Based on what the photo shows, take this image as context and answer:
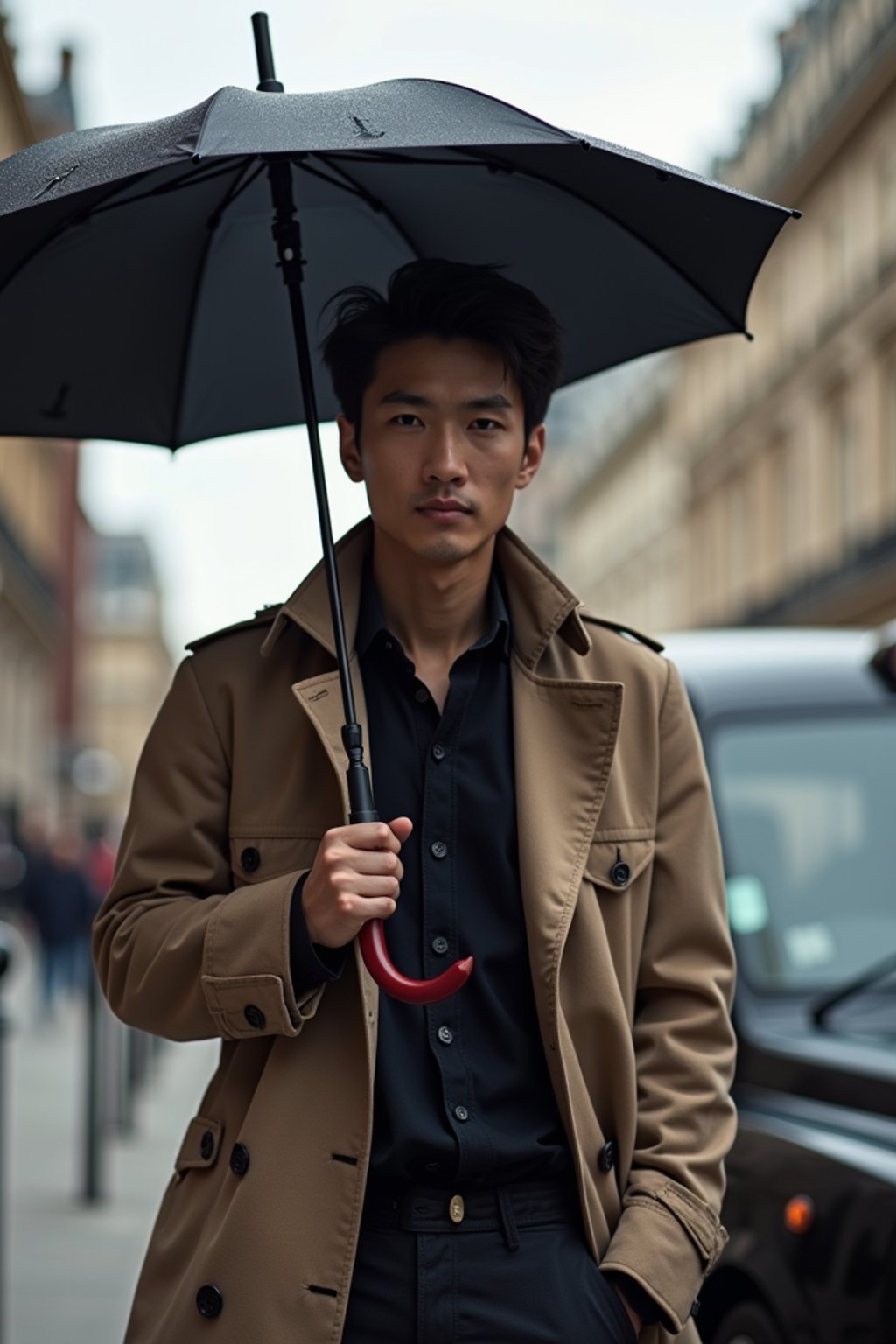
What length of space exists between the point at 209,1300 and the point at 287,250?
1.41 m

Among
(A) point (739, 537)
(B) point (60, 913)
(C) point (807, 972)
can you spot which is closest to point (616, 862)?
(C) point (807, 972)

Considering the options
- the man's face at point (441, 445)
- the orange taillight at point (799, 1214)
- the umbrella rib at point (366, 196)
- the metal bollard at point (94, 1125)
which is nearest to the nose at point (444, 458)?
the man's face at point (441, 445)

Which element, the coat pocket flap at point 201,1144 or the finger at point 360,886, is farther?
the coat pocket flap at point 201,1144

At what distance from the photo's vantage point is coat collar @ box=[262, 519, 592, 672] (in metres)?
2.69

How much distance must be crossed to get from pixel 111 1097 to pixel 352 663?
312 inches

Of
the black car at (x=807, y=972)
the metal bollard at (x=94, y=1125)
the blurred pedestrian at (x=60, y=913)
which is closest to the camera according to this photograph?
the black car at (x=807, y=972)

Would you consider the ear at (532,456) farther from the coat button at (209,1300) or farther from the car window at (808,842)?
the car window at (808,842)

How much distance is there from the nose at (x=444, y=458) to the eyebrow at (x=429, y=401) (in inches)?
1.7

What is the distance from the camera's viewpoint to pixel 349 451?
2.84 m

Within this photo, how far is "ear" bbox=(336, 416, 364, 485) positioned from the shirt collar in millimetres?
121

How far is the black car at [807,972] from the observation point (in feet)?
11.6

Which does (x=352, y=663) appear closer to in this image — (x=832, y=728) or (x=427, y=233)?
(x=427, y=233)

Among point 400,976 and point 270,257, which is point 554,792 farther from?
point 270,257

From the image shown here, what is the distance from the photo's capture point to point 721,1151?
268cm
